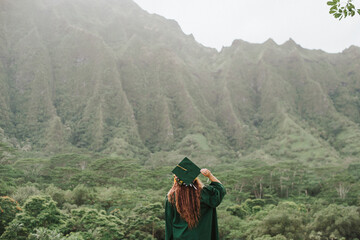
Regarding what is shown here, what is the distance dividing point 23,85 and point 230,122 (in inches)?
3013

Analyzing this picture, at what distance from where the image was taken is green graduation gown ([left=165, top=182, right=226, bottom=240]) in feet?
10.9

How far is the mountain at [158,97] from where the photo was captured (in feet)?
283

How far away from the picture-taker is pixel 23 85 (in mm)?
99125

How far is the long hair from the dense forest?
101 feet

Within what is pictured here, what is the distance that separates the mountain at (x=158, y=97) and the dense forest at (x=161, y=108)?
484 mm

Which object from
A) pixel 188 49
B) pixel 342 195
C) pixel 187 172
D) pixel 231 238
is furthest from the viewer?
pixel 188 49

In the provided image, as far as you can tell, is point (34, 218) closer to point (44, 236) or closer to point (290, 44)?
point (44, 236)

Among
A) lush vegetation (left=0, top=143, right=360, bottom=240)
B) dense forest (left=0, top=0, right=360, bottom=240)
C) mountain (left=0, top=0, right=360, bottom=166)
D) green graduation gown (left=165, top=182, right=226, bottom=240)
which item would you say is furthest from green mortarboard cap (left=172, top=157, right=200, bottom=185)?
mountain (left=0, top=0, right=360, bottom=166)

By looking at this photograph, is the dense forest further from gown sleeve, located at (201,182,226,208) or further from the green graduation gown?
gown sleeve, located at (201,182,226,208)

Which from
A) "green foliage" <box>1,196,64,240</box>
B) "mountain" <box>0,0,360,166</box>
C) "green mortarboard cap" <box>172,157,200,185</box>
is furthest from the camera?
"mountain" <box>0,0,360,166</box>

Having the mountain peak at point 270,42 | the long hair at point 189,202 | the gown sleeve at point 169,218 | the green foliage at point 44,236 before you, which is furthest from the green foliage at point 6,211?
the mountain peak at point 270,42

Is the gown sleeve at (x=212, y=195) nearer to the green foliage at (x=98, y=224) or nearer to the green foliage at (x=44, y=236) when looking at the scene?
the green foliage at (x=44, y=236)

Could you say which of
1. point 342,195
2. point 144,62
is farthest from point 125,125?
point 342,195

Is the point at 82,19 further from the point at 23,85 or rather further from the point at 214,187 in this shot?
the point at 214,187
